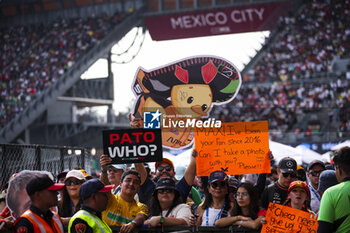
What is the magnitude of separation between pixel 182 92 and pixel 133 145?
152cm

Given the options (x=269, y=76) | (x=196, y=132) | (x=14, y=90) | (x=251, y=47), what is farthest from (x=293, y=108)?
(x=196, y=132)

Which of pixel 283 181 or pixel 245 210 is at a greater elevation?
pixel 283 181

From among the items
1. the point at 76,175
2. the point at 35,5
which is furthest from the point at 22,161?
the point at 35,5

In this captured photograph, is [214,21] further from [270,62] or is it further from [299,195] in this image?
[299,195]

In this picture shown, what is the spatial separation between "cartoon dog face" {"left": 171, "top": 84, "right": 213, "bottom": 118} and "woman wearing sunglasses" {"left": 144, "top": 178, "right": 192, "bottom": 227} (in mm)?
1725

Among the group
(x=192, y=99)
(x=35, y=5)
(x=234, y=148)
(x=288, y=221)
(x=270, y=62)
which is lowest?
(x=288, y=221)

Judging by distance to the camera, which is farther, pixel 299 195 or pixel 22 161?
pixel 22 161

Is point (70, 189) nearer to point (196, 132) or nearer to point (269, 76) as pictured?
point (196, 132)

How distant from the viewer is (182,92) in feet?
24.0

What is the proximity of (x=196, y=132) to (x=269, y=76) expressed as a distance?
26267mm

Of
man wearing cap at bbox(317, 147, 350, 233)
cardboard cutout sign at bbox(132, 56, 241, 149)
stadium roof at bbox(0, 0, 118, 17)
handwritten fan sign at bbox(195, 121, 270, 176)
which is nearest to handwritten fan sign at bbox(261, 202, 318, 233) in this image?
man wearing cap at bbox(317, 147, 350, 233)

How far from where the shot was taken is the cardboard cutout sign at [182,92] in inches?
283

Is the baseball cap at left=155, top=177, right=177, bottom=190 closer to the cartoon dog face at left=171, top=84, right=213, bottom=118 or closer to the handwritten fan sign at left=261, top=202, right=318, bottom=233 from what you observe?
the handwritten fan sign at left=261, top=202, right=318, bottom=233

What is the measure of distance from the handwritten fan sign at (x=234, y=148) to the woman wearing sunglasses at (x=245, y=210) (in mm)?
911
